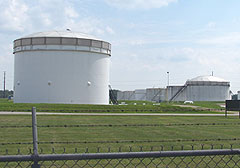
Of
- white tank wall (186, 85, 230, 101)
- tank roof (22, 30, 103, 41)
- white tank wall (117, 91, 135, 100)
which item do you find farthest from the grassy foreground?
white tank wall (117, 91, 135, 100)

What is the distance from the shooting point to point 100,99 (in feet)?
144

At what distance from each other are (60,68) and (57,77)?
1.20 meters

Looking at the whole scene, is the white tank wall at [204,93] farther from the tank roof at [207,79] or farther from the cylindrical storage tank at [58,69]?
the cylindrical storage tank at [58,69]

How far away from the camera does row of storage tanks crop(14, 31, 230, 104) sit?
135 ft

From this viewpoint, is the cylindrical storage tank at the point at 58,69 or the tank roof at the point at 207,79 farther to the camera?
the tank roof at the point at 207,79

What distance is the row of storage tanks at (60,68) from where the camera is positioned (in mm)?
41062

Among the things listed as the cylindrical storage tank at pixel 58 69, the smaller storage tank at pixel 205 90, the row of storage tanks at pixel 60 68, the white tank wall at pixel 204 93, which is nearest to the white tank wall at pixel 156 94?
the smaller storage tank at pixel 205 90

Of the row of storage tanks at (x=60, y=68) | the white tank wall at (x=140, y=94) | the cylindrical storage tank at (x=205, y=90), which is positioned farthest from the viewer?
the white tank wall at (x=140, y=94)

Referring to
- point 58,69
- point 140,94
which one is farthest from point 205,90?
point 58,69

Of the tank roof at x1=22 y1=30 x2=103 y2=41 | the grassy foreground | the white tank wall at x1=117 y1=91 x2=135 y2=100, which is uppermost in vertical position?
the tank roof at x1=22 y1=30 x2=103 y2=41

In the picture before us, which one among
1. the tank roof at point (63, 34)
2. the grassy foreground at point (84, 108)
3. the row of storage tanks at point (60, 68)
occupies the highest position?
the tank roof at point (63, 34)

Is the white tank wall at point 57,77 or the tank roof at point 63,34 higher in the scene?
the tank roof at point 63,34

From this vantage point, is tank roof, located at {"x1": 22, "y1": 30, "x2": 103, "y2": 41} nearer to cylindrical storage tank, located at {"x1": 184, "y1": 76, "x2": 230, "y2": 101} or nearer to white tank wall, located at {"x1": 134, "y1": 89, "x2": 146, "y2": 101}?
cylindrical storage tank, located at {"x1": 184, "y1": 76, "x2": 230, "y2": 101}

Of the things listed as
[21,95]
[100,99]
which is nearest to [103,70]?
[100,99]
